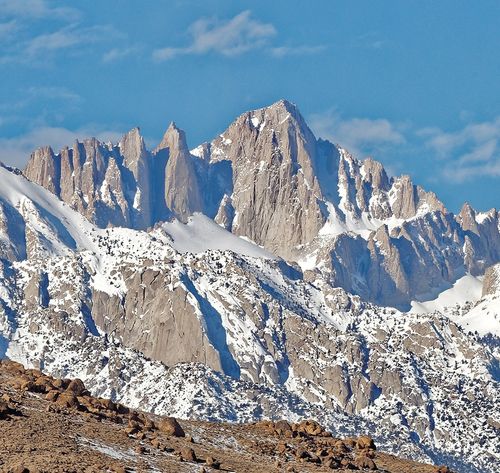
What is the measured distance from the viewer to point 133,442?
8362 centimetres

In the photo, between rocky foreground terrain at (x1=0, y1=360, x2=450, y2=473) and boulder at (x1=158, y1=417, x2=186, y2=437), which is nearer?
rocky foreground terrain at (x1=0, y1=360, x2=450, y2=473)

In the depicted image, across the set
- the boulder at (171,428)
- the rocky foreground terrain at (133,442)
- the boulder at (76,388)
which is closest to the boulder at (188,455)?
the rocky foreground terrain at (133,442)

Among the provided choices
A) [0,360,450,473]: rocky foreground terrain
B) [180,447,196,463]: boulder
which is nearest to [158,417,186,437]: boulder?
[0,360,450,473]: rocky foreground terrain

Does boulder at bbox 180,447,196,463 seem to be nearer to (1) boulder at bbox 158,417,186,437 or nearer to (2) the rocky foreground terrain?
(2) the rocky foreground terrain

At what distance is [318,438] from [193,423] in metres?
7.63

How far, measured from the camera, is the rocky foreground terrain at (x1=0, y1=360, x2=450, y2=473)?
253ft

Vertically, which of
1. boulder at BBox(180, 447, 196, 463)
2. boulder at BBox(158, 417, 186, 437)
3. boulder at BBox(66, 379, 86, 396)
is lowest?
boulder at BBox(180, 447, 196, 463)

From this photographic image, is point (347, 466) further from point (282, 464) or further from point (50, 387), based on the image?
point (50, 387)

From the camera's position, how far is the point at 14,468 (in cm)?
7125

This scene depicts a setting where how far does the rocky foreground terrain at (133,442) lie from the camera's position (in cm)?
7700

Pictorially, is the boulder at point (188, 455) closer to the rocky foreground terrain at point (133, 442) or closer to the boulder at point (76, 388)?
the rocky foreground terrain at point (133, 442)

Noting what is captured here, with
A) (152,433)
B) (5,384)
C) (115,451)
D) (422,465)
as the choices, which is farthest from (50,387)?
(422,465)

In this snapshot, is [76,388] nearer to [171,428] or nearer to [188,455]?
[171,428]

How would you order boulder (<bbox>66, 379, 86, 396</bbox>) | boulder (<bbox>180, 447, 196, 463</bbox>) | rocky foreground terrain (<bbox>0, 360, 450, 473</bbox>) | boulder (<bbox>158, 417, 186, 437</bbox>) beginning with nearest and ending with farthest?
rocky foreground terrain (<bbox>0, 360, 450, 473</bbox>) < boulder (<bbox>180, 447, 196, 463</bbox>) < boulder (<bbox>158, 417, 186, 437</bbox>) < boulder (<bbox>66, 379, 86, 396</bbox>)
